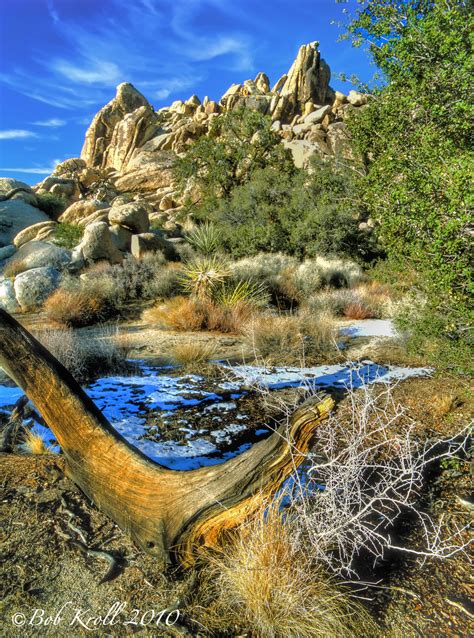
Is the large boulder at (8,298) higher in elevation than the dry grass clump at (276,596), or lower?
higher

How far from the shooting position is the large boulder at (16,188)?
104 feet

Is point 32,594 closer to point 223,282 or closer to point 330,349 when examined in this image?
point 330,349

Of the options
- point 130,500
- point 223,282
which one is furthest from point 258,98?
point 130,500

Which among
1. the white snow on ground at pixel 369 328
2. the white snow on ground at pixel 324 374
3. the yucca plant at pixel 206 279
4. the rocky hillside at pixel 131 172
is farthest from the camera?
the rocky hillside at pixel 131 172

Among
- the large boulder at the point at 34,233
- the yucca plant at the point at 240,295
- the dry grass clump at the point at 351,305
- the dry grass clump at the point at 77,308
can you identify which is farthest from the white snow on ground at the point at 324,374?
the large boulder at the point at 34,233

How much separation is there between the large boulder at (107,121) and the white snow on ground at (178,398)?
58923 millimetres

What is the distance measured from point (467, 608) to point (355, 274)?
13078 millimetres

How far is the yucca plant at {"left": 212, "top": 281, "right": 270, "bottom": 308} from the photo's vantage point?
10332 millimetres

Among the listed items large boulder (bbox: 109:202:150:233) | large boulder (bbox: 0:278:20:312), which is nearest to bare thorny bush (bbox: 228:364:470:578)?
large boulder (bbox: 0:278:20:312)

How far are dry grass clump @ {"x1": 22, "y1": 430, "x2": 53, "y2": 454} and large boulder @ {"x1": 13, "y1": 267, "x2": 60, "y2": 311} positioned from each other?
8.98 m

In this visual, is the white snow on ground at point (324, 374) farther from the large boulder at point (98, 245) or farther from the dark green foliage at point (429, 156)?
the large boulder at point (98, 245)

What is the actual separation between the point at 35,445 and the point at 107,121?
2616 inches

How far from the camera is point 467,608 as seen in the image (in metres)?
2.46

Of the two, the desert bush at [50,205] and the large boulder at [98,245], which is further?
the desert bush at [50,205]
